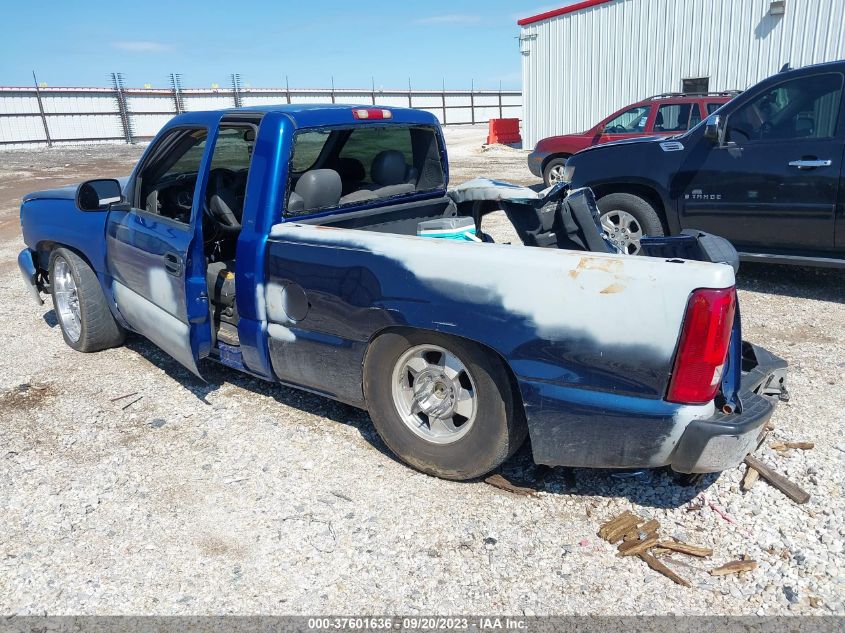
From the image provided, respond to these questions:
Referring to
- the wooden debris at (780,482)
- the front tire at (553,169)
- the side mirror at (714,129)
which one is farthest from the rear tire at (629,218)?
the front tire at (553,169)

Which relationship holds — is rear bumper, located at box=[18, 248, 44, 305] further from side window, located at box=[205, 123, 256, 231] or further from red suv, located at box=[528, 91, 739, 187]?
red suv, located at box=[528, 91, 739, 187]

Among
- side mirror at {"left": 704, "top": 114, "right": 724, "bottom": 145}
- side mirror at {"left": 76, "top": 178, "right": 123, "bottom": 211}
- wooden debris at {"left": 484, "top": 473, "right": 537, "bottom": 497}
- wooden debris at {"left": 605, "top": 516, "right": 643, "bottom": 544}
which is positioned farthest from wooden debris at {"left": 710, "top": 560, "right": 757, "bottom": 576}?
side mirror at {"left": 704, "top": 114, "right": 724, "bottom": 145}

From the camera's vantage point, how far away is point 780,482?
3215 millimetres

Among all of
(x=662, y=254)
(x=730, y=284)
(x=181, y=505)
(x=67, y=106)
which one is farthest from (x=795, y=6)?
(x=67, y=106)

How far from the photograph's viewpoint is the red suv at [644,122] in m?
11.2

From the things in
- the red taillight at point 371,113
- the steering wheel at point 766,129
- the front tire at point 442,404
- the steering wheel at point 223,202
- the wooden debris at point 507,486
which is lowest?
the wooden debris at point 507,486

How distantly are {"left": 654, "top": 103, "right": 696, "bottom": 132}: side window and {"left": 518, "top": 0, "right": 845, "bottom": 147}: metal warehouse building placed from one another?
6150 millimetres

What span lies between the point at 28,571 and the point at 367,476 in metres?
1.50

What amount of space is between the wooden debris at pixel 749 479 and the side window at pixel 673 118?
29.7 feet

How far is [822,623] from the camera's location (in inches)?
93.7

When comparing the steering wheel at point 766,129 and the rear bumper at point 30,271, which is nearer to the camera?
the rear bumper at point 30,271

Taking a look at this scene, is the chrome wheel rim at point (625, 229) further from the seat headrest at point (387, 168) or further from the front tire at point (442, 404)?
the front tire at point (442, 404)

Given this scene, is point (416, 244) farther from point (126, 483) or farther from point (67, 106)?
point (67, 106)

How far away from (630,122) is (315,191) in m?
9.73
